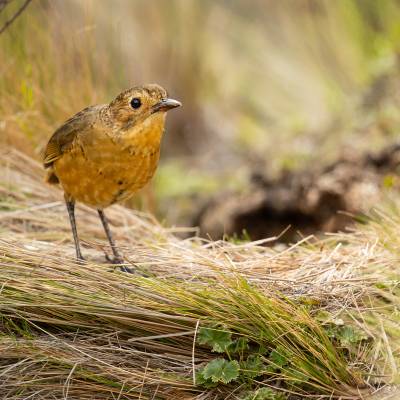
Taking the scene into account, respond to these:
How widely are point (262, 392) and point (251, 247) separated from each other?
3.82 feet

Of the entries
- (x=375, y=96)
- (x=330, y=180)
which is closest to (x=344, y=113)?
(x=375, y=96)

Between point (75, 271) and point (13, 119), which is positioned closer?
point (75, 271)

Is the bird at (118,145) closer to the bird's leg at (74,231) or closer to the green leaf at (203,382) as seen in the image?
the bird's leg at (74,231)

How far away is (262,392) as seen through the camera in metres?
2.79

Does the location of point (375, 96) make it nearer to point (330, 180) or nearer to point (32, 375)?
point (330, 180)

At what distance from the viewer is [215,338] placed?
2.91 metres

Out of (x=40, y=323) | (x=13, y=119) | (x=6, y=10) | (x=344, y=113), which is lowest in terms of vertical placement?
(x=344, y=113)

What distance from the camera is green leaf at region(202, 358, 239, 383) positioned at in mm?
2803

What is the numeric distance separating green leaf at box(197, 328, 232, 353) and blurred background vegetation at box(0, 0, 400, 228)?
1.98 metres

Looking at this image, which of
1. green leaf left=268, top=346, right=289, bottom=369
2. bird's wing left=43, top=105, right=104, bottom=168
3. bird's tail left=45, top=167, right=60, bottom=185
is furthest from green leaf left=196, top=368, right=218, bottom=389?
bird's tail left=45, top=167, right=60, bottom=185

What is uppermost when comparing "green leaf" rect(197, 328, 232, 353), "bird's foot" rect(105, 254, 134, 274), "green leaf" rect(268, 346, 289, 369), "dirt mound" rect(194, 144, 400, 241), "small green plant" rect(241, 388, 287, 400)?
"bird's foot" rect(105, 254, 134, 274)

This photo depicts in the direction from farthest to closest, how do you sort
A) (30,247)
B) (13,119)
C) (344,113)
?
(344,113)
(13,119)
(30,247)

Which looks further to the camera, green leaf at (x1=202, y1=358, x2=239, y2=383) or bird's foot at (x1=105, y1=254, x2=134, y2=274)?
bird's foot at (x1=105, y1=254, x2=134, y2=274)

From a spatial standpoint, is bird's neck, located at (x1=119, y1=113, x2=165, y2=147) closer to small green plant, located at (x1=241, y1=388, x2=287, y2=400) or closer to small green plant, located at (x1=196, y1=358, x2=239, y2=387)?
small green plant, located at (x1=196, y1=358, x2=239, y2=387)
